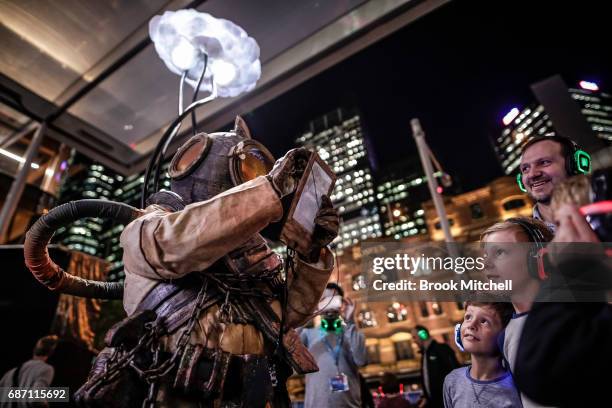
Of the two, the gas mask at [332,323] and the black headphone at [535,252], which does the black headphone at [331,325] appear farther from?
the black headphone at [535,252]

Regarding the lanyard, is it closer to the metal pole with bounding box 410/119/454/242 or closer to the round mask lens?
the round mask lens

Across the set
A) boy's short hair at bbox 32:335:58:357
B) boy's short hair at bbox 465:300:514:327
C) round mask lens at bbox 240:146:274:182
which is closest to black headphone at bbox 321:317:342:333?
boy's short hair at bbox 465:300:514:327

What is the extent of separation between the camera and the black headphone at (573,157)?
225 cm

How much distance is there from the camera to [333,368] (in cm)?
451

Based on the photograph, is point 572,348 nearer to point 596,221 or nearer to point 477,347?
point 596,221

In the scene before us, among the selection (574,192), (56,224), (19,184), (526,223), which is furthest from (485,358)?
(19,184)

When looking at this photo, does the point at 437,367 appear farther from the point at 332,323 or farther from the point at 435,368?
the point at 332,323

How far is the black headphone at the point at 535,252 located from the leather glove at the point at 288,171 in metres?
1.27

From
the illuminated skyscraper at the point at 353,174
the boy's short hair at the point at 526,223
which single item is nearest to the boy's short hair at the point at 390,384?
the boy's short hair at the point at 526,223

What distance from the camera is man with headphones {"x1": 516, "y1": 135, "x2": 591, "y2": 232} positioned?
2324mm

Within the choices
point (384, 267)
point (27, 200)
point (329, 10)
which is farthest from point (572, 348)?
point (27, 200)

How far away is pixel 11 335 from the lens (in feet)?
17.0

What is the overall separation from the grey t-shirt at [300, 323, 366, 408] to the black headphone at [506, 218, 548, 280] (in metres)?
3.49

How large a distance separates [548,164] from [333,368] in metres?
3.61
